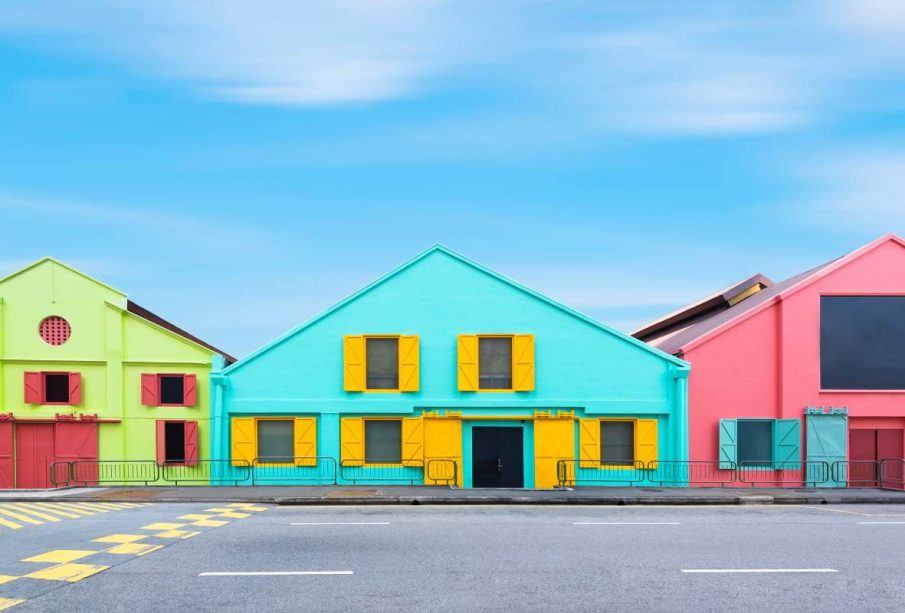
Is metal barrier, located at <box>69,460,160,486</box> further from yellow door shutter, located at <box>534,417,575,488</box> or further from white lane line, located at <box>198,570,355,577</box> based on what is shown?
white lane line, located at <box>198,570,355,577</box>

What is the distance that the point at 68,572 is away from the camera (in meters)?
10.2

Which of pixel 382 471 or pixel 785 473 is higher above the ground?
pixel 382 471

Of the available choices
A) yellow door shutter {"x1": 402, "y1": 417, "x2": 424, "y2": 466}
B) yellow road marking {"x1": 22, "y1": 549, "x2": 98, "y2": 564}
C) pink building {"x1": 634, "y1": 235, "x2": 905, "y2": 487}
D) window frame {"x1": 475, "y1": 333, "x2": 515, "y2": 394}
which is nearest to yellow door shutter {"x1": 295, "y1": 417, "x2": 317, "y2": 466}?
yellow door shutter {"x1": 402, "y1": 417, "x2": 424, "y2": 466}

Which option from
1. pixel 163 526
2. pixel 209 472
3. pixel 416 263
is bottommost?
pixel 209 472

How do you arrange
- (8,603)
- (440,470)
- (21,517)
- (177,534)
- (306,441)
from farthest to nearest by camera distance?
(306,441)
(440,470)
(21,517)
(177,534)
(8,603)

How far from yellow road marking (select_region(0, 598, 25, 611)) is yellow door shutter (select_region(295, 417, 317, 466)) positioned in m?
14.0

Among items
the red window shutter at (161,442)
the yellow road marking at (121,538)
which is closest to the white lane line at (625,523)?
the yellow road marking at (121,538)

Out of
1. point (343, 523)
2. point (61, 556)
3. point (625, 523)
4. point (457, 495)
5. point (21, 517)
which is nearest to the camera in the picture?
point (61, 556)

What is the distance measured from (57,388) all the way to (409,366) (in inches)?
458

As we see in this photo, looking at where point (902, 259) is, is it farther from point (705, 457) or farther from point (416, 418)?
point (416, 418)

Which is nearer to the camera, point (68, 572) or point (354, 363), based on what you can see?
point (68, 572)

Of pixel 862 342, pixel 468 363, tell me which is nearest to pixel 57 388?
pixel 468 363

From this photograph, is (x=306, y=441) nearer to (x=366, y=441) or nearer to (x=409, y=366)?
(x=366, y=441)

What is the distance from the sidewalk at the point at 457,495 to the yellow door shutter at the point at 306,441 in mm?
1180
